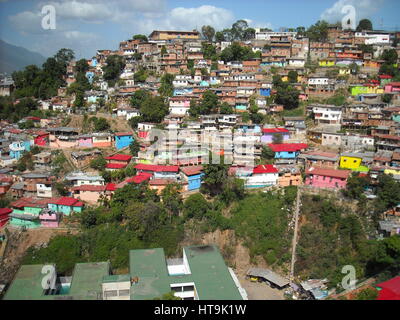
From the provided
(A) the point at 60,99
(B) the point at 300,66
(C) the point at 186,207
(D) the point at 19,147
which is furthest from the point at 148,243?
(B) the point at 300,66

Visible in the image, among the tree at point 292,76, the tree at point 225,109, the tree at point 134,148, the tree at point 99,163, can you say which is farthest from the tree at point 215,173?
the tree at point 292,76

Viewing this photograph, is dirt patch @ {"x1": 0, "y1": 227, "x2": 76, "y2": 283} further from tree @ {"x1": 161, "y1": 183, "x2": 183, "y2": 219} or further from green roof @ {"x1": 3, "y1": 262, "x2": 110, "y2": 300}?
tree @ {"x1": 161, "y1": 183, "x2": 183, "y2": 219}

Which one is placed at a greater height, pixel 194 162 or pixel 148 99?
pixel 148 99

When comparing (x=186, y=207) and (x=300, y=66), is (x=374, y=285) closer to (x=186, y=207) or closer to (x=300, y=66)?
(x=186, y=207)

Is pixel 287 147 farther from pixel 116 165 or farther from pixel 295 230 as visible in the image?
pixel 116 165

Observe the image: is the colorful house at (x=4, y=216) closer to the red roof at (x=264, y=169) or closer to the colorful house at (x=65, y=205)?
the colorful house at (x=65, y=205)

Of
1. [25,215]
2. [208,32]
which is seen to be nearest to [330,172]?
[25,215]
